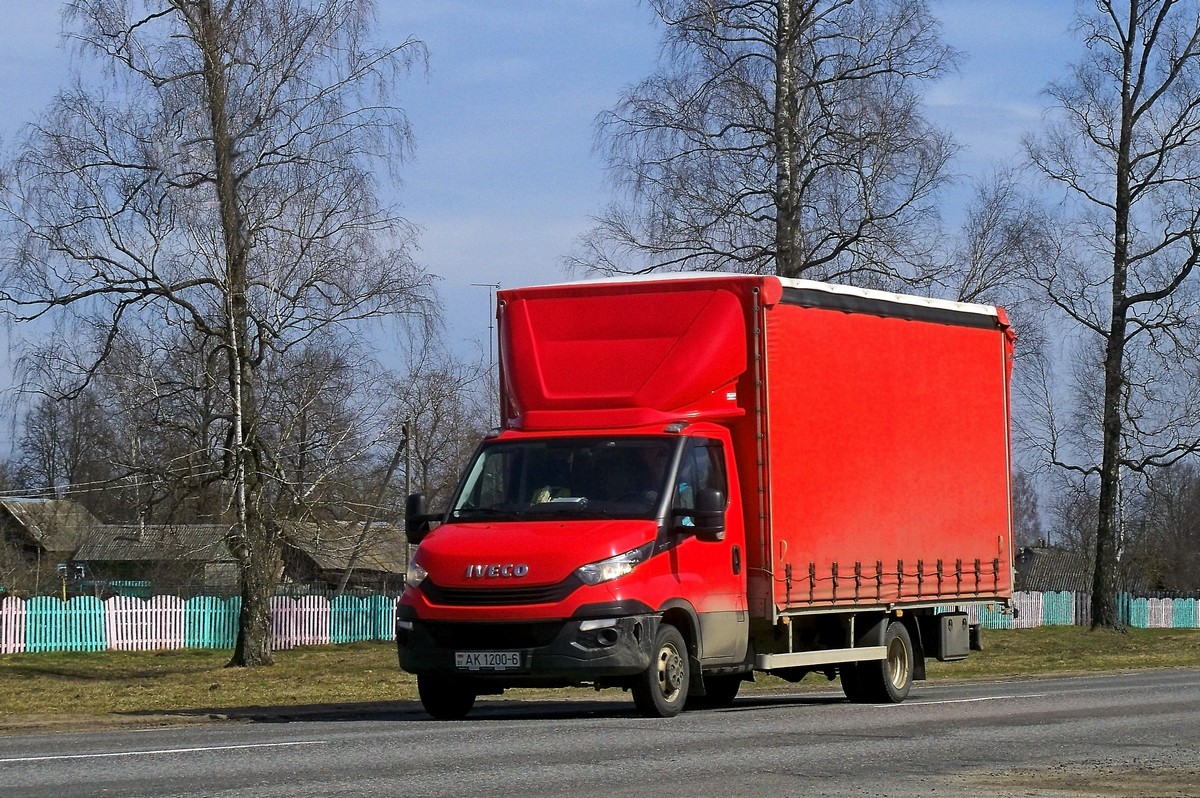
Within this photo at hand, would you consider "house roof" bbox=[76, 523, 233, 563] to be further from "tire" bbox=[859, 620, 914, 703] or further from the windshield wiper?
the windshield wiper

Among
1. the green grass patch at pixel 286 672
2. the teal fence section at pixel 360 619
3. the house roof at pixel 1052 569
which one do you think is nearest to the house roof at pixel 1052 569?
the house roof at pixel 1052 569

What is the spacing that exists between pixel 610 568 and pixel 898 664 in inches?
208

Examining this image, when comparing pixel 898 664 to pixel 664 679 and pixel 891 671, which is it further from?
pixel 664 679

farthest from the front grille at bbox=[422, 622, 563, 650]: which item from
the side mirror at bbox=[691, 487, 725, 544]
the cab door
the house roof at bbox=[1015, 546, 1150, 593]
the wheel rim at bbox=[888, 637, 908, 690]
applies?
the house roof at bbox=[1015, 546, 1150, 593]

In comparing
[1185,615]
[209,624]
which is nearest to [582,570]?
[209,624]

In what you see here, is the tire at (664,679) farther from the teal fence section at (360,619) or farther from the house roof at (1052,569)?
the house roof at (1052,569)

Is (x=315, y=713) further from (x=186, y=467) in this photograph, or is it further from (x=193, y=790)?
(x=186, y=467)

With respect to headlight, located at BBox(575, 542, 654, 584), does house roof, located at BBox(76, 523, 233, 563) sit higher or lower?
lower

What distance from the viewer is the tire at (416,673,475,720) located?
572 inches

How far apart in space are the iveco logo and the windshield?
2.65 ft

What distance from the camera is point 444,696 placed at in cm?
1462

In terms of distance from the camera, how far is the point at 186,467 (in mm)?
29188

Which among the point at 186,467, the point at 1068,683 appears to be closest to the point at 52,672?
the point at 186,467

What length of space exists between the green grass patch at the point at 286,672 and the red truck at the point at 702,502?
5.12 metres
